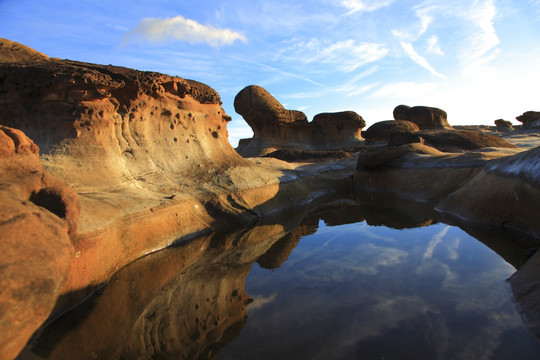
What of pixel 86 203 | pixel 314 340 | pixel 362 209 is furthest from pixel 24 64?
pixel 362 209

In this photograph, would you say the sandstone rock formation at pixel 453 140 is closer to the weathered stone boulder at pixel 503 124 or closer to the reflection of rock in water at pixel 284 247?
the reflection of rock in water at pixel 284 247

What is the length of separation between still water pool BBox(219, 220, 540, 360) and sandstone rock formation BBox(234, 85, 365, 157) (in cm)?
1378

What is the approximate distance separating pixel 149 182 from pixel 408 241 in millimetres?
3829

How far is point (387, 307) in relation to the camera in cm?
250

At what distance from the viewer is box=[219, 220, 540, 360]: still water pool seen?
198 centimetres

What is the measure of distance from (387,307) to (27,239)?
2437mm

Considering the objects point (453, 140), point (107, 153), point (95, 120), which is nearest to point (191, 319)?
point (107, 153)

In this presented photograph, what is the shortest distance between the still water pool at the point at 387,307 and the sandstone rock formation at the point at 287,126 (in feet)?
45.2

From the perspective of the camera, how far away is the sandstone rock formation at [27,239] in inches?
71.5

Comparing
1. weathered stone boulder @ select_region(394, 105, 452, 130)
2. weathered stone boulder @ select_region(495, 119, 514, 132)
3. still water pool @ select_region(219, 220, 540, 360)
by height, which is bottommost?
still water pool @ select_region(219, 220, 540, 360)

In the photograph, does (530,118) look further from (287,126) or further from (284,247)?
(284,247)

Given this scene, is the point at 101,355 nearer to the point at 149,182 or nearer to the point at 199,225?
the point at 199,225

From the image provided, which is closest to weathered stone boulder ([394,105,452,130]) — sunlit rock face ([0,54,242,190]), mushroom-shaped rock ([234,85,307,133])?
mushroom-shaped rock ([234,85,307,133])

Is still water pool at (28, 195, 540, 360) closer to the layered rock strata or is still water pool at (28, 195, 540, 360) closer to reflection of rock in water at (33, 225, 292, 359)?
reflection of rock in water at (33, 225, 292, 359)
